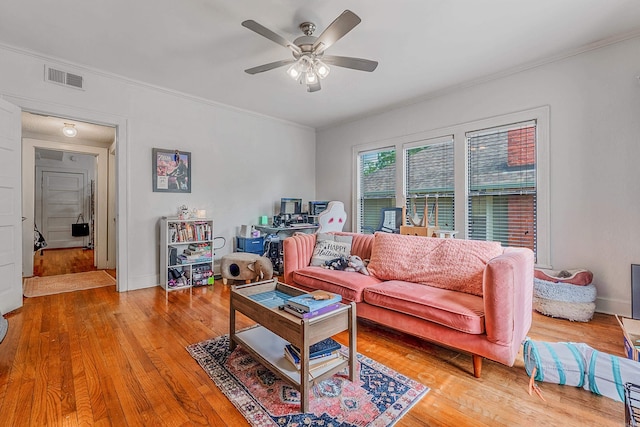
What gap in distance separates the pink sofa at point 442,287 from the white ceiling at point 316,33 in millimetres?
1943

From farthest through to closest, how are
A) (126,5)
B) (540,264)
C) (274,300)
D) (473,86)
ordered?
(473,86)
(540,264)
(126,5)
(274,300)

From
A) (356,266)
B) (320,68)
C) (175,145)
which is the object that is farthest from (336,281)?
(175,145)

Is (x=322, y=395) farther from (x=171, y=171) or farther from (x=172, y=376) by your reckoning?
(x=171, y=171)

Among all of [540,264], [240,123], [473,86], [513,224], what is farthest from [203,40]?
[540,264]

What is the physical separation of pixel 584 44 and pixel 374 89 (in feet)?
7.19

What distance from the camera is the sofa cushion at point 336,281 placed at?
2.44 meters

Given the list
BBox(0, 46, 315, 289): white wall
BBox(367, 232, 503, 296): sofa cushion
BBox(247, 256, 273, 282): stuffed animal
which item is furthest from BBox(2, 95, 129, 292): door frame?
BBox(367, 232, 503, 296): sofa cushion

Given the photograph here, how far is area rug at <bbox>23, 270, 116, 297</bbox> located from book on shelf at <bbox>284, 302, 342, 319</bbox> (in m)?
3.55

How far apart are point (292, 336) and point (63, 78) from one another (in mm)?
3864

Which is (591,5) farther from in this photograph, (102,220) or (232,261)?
(102,220)

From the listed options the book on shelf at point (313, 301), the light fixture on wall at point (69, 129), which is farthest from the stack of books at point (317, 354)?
the light fixture on wall at point (69, 129)

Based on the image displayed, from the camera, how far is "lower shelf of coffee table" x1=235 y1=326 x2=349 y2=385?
1.61 m

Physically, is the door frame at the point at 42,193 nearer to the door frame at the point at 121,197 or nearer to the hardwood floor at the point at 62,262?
the hardwood floor at the point at 62,262

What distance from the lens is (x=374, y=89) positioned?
3.92m
